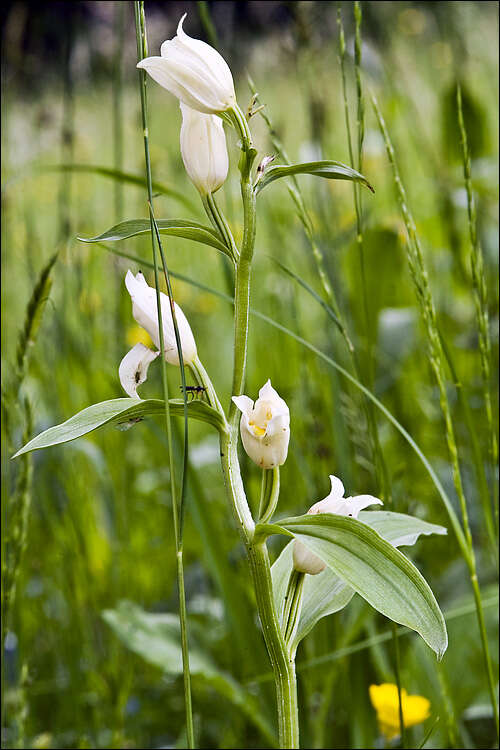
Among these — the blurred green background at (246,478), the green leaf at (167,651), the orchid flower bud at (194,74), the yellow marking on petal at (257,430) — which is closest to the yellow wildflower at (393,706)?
the blurred green background at (246,478)

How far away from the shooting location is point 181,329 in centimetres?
42

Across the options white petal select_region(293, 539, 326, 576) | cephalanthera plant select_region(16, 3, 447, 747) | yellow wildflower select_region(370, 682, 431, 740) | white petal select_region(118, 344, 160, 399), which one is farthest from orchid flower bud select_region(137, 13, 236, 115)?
yellow wildflower select_region(370, 682, 431, 740)

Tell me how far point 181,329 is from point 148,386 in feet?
3.04

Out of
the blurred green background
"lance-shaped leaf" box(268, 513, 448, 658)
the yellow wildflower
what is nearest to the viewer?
"lance-shaped leaf" box(268, 513, 448, 658)

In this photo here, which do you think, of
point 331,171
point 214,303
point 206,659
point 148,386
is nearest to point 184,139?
point 331,171

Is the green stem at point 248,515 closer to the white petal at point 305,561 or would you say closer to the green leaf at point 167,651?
the white petal at point 305,561

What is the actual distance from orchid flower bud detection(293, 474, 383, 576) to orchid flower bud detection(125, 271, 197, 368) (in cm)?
10

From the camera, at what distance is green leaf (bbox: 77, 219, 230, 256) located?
40 centimetres

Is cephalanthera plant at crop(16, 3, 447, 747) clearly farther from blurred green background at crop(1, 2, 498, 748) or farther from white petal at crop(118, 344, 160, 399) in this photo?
blurred green background at crop(1, 2, 498, 748)

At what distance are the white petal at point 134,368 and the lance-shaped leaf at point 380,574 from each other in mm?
103

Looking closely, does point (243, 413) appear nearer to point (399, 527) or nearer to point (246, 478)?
point (399, 527)

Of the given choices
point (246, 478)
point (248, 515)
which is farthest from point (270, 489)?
point (246, 478)

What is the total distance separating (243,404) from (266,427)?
0.05 feet

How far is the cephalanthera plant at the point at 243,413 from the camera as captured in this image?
0.37 metres
